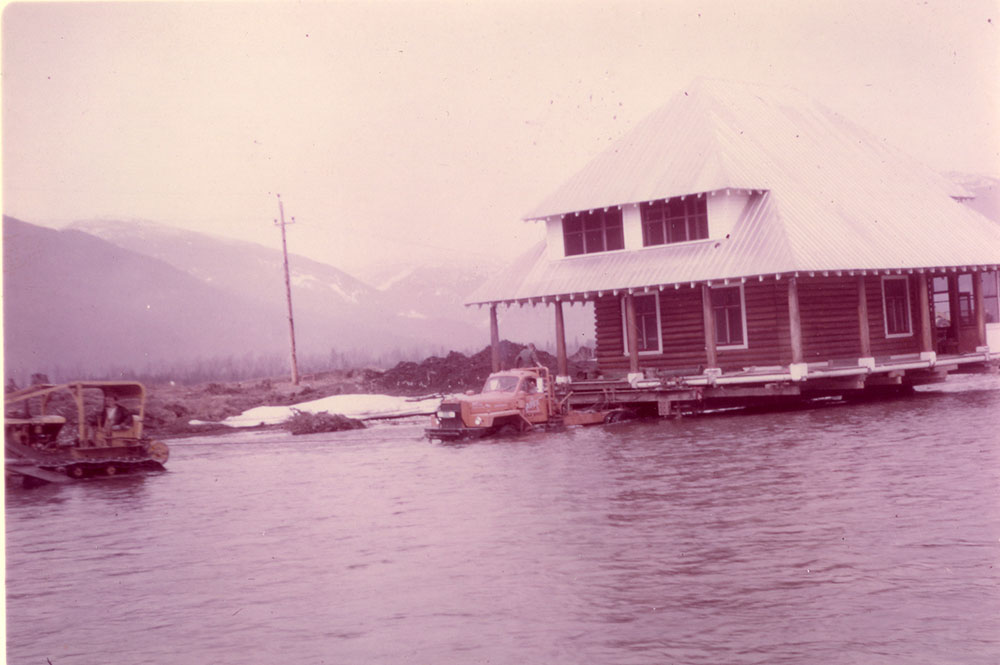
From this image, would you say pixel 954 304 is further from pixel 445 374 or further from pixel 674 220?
pixel 445 374

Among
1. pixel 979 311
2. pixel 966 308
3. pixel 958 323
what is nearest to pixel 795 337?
pixel 979 311

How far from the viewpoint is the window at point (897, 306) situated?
37406 millimetres

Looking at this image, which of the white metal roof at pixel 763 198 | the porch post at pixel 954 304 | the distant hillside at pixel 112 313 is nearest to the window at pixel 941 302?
the porch post at pixel 954 304

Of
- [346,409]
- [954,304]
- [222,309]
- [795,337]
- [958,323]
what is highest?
[222,309]

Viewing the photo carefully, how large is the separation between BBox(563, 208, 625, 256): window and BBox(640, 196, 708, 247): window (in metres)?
1.00

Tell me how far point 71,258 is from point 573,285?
2581 inches

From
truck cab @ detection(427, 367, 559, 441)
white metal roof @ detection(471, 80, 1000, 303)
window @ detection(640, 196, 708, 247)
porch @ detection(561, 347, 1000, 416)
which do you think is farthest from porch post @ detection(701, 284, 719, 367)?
truck cab @ detection(427, 367, 559, 441)

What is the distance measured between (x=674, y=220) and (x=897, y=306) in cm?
817

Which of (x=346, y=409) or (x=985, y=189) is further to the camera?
(x=985, y=189)

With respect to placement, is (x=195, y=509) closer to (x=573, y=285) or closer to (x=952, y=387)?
(x=573, y=285)

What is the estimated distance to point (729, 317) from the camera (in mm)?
34812

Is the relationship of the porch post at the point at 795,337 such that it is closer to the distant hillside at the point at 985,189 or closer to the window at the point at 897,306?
the window at the point at 897,306

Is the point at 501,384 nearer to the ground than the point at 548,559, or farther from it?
farther from it

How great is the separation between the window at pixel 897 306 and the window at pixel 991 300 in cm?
522
